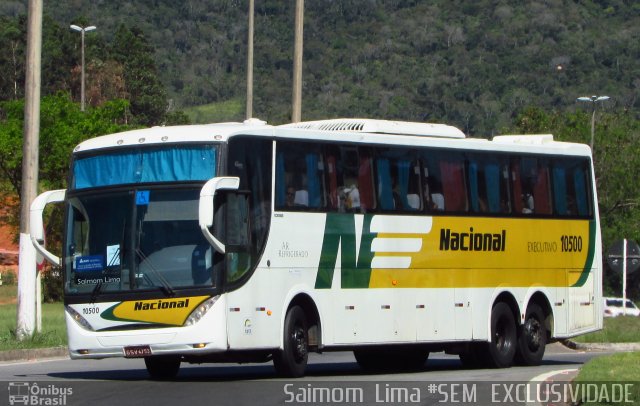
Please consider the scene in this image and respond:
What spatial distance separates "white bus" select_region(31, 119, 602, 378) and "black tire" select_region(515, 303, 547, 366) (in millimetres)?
29

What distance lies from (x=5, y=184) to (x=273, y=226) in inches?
1728

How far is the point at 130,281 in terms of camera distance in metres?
17.5

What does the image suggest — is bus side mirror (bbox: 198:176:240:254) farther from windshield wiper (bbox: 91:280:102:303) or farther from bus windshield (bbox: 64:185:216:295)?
windshield wiper (bbox: 91:280:102:303)

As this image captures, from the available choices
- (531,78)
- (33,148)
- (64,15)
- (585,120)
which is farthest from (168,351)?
(64,15)

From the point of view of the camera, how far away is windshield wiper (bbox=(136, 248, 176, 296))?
17234mm

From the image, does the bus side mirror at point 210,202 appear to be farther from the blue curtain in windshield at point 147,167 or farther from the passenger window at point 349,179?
the passenger window at point 349,179

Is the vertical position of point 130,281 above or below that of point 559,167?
below

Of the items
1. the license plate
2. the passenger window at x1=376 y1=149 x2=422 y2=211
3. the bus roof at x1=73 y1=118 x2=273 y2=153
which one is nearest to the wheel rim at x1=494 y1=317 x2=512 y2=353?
the passenger window at x1=376 y1=149 x2=422 y2=211

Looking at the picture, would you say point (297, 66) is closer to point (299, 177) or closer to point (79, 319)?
point (299, 177)

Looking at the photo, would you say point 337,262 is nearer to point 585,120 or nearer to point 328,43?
point 585,120

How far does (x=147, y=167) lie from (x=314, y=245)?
2.46 m

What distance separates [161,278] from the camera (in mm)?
17312

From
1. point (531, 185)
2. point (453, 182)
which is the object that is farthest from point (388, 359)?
point (531, 185)

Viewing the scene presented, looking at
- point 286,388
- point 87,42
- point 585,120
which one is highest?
point 87,42
